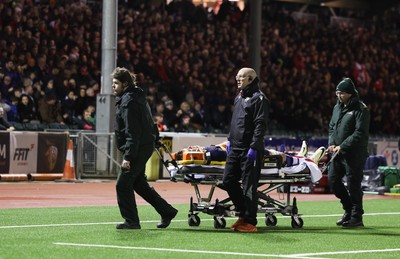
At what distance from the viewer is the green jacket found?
15789mm

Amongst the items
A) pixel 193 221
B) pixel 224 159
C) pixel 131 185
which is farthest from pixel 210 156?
pixel 131 185

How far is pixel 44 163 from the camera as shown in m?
28.1

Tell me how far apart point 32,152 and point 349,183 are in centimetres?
1356

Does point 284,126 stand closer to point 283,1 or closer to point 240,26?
point 240,26

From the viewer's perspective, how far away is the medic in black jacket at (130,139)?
45.5 ft

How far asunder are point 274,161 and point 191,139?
16108mm

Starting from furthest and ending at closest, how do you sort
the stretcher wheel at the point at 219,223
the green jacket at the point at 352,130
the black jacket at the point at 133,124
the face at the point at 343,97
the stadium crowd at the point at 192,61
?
the stadium crowd at the point at 192,61 < the face at the point at 343,97 < the green jacket at the point at 352,130 < the stretcher wheel at the point at 219,223 < the black jacket at the point at 133,124

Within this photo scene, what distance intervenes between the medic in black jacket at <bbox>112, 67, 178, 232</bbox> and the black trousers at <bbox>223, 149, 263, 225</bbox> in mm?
1116

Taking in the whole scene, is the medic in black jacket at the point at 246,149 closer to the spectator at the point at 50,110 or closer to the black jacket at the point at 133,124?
the black jacket at the point at 133,124

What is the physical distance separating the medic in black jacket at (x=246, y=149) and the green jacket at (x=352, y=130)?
83.6 inches

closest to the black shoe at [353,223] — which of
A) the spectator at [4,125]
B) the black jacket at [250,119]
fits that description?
the black jacket at [250,119]

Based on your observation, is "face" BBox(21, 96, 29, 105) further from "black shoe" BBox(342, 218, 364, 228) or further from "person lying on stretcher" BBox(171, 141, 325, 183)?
"black shoe" BBox(342, 218, 364, 228)

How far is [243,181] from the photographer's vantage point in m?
14.2

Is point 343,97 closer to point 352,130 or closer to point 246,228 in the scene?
point 352,130
